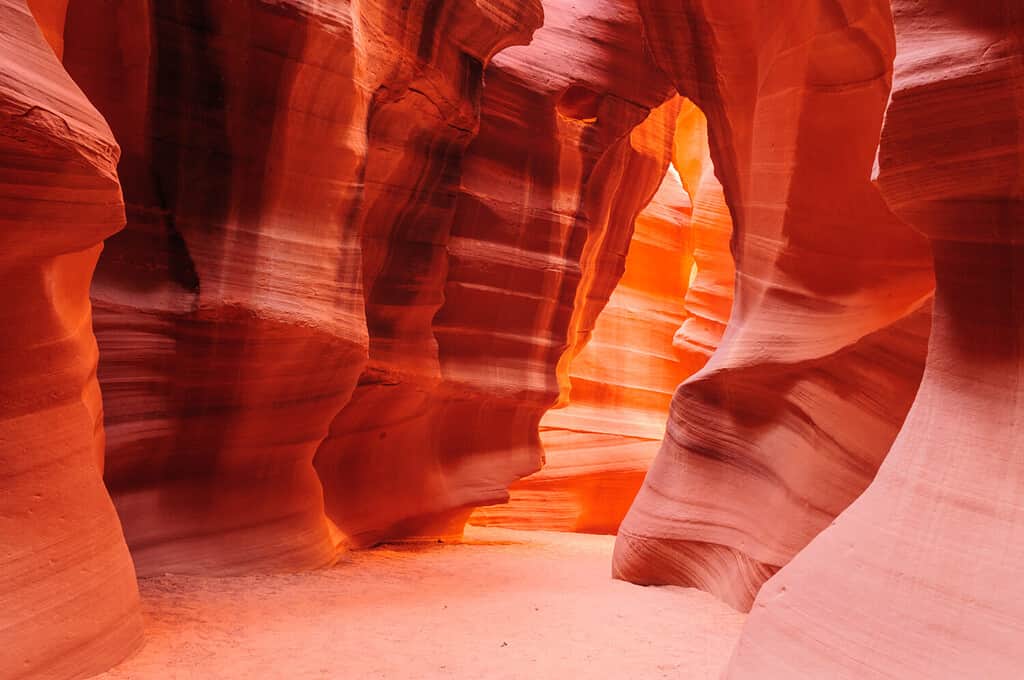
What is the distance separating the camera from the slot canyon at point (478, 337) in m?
3.19

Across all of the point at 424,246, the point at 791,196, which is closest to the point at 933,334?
the point at 791,196

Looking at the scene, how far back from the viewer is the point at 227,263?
666 cm

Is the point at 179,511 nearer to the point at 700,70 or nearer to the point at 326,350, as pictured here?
the point at 326,350

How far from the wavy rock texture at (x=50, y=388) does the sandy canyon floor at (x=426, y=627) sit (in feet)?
1.09

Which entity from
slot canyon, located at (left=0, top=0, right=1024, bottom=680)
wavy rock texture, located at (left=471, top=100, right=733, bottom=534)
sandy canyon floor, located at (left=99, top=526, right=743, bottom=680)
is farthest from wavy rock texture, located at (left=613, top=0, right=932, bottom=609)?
wavy rock texture, located at (left=471, top=100, right=733, bottom=534)

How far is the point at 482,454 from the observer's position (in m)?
10.3

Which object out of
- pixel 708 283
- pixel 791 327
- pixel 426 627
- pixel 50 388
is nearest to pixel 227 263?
pixel 50 388

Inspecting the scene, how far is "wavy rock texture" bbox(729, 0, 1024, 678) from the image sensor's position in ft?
9.55

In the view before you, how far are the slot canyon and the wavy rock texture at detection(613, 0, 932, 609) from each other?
24mm

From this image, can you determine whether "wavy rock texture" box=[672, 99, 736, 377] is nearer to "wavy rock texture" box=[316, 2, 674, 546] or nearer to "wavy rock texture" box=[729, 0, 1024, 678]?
"wavy rock texture" box=[316, 2, 674, 546]

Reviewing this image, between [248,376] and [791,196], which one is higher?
[791,196]

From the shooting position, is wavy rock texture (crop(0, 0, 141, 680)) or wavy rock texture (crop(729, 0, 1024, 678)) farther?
wavy rock texture (crop(0, 0, 141, 680))

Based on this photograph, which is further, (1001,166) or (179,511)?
(179,511)

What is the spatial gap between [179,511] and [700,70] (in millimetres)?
4844
